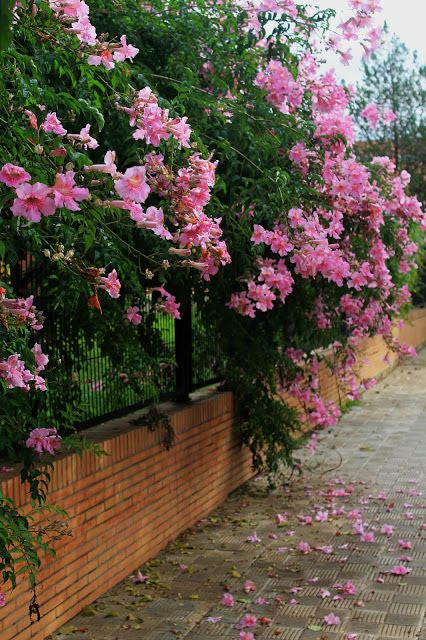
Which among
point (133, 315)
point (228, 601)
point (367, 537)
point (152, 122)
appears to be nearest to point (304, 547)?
point (367, 537)

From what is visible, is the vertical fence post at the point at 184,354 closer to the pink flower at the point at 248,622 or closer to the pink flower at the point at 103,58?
the pink flower at the point at 248,622

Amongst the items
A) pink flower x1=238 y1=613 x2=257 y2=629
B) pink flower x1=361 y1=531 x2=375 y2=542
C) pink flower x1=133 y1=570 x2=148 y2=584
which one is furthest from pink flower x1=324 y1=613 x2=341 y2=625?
pink flower x1=361 y1=531 x2=375 y2=542

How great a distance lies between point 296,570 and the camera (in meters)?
5.55

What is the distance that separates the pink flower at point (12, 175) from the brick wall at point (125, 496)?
2.03 m

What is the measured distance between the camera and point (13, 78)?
296 cm

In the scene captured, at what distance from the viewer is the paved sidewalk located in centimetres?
460

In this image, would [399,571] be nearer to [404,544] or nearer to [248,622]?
[404,544]

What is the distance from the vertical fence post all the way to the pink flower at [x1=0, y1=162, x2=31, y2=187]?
4.17 metres

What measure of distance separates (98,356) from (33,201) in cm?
278

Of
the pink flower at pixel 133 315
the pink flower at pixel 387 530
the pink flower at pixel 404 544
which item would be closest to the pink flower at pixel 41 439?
the pink flower at pixel 133 315

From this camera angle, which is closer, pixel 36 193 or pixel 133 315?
pixel 36 193

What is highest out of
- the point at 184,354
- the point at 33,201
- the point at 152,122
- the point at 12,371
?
the point at 152,122

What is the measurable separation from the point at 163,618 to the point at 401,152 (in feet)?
59.9

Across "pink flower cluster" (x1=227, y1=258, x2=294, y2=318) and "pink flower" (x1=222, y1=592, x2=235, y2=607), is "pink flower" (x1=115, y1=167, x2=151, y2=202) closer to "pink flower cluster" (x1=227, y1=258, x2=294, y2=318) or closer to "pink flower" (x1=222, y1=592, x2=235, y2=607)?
"pink flower cluster" (x1=227, y1=258, x2=294, y2=318)
